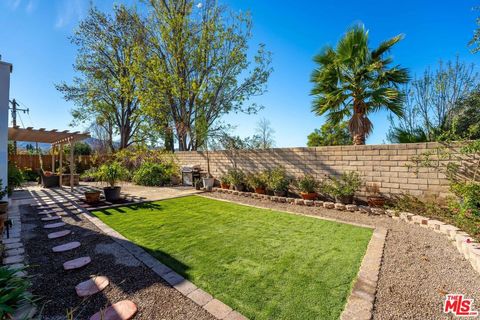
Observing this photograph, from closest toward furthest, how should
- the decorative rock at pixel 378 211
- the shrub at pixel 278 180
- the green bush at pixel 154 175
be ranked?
the decorative rock at pixel 378 211
the shrub at pixel 278 180
the green bush at pixel 154 175

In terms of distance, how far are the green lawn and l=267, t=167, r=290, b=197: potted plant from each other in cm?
165

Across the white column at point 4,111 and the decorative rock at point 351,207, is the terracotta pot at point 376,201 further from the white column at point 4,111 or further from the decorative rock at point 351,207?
the white column at point 4,111

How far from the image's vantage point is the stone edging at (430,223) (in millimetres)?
3000

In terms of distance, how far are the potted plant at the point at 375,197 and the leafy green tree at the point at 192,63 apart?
8.91 meters

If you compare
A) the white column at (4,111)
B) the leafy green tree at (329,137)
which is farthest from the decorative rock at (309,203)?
the leafy green tree at (329,137)

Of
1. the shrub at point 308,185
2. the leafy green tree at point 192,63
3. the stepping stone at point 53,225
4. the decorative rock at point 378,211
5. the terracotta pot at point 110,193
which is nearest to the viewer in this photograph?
the stepping stone at point 53,225

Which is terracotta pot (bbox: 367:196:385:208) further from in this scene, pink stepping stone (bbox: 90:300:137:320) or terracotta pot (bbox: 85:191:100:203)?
terracotta pot (bbox: 85:191:100:203)

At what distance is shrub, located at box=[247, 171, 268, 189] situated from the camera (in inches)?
317

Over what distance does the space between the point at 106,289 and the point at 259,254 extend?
2042 mm

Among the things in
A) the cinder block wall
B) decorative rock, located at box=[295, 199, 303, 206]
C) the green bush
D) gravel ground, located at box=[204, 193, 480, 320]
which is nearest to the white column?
the green bush

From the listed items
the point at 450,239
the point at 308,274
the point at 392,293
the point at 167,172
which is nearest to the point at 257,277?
the point at 308,274

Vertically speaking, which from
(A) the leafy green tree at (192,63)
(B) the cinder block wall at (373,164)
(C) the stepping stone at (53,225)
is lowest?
(C) the stepping stone at (53,225)

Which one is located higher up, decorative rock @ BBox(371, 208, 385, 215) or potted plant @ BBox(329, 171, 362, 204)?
potted plant @ BBox(329, 171, 362, 204)

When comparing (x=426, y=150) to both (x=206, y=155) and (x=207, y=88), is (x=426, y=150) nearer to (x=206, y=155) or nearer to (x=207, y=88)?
(x=206, y=155)
